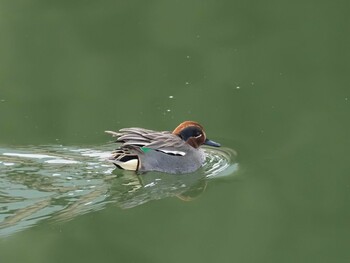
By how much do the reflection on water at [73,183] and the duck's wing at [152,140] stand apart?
0.27m

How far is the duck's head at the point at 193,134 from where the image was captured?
941cm

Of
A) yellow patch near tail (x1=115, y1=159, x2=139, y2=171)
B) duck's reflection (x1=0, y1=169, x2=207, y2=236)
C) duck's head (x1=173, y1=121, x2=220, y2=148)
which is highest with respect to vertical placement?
duck's head (x1=173, y1=121, x2=220, y2=148)

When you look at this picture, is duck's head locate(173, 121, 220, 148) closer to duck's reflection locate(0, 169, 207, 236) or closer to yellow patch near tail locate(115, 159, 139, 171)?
duck's reflection locate(0, 169, 207, 236)

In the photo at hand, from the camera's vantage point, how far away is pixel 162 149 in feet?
30.3

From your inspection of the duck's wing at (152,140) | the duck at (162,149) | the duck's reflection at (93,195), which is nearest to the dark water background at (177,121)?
the duck's reflection at (93,195)

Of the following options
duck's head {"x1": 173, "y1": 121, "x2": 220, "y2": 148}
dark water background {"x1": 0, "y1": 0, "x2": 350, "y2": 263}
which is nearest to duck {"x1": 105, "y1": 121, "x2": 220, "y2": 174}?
duck's head {"x1": 173, "y1": 121, "x2": 220, "y2": 148}

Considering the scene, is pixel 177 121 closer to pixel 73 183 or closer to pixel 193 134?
pixel 193 134

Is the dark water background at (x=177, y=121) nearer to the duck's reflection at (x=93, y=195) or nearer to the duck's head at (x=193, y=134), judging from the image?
the duck's reflection at (x=93, y=195)

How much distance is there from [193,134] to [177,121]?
2.80 ft

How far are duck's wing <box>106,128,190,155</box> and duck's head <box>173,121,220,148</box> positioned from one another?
0.22 ft

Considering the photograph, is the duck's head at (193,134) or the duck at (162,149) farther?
the duck's head at (193,134)

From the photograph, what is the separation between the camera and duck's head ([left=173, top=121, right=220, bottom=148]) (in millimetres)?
9414

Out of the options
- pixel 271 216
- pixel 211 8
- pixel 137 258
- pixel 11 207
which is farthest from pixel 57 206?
pixel 211 8

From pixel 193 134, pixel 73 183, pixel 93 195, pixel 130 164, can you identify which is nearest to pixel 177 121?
pixel 193 134
